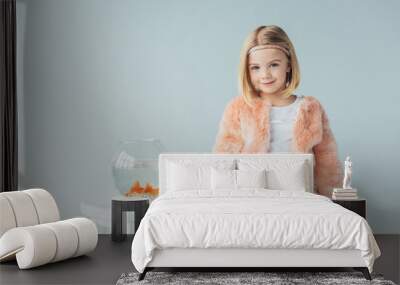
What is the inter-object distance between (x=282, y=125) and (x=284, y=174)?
2.57 feet

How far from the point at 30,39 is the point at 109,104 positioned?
115cm

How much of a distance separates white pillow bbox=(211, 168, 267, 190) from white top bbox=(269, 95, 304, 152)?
0.72 meters

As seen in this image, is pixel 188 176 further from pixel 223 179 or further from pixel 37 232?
pixel 37 232

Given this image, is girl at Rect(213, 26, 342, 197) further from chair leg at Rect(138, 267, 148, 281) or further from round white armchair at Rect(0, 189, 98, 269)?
chair leg at Rect(138, 267, 148, 281)

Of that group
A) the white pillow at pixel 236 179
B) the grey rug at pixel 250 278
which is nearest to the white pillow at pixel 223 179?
the white pillow at pixel 236 179

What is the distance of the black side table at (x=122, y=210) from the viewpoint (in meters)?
6.37

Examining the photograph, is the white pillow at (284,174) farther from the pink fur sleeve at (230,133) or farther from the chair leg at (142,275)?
the chair leg at (142,275)

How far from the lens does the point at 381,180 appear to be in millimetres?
6867

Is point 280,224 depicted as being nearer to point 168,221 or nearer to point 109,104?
point 168,221

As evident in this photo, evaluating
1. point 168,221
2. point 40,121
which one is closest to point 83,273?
point 168,221

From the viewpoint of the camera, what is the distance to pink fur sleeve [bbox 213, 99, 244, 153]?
689 cm

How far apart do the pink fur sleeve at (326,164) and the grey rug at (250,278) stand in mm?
2127

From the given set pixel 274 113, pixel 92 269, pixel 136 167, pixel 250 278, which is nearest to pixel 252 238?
pixel 250 278

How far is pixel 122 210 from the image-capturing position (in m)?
6.38
